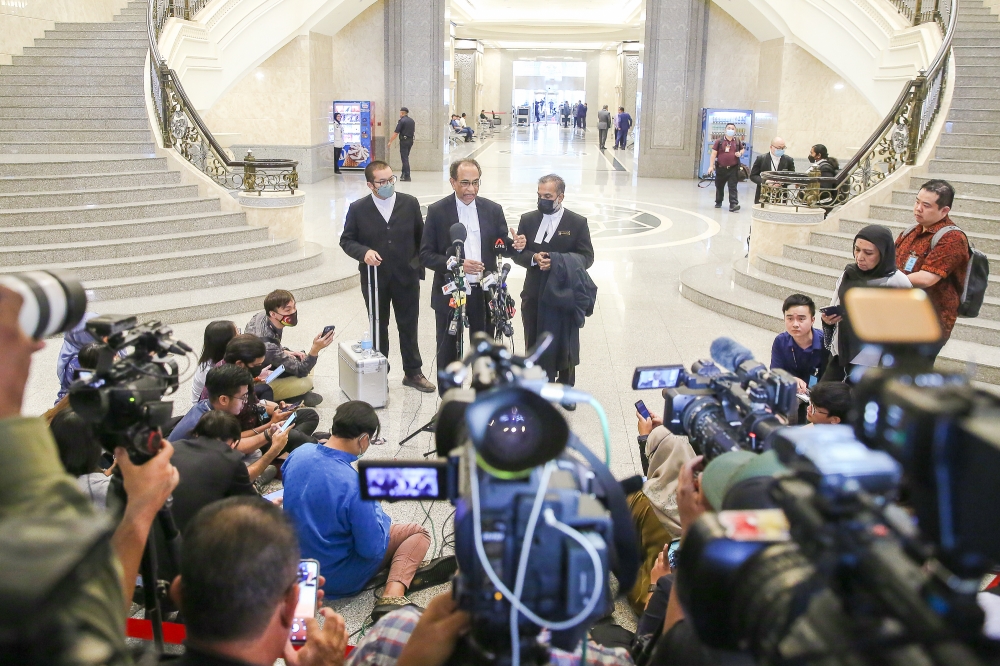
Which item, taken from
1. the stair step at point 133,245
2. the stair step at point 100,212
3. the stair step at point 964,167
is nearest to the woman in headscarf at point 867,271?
the stair step at point 964,167

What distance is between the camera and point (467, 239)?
17.8 feet

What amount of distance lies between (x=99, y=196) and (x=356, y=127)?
9.97 meters

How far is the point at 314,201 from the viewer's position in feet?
46.6

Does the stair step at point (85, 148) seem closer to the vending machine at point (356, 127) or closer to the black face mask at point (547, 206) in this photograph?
the black face mask at point (547, 206)

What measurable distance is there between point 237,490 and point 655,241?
897 centimetres

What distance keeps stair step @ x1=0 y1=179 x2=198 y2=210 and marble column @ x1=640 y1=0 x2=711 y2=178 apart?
12.0m

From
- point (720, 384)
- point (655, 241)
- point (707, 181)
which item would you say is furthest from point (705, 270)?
point (707, 181)

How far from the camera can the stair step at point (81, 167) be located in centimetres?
846

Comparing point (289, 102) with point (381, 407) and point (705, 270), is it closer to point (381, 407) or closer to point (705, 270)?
point (705, 270)

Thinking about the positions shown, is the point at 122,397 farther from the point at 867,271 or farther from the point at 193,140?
the point at 193,140

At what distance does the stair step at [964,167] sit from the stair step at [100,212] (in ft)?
25.1

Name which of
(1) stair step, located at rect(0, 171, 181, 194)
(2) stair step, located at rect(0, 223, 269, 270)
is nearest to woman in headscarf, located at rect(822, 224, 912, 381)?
(2) stair step, located at rect(0, 223, 269, 270)

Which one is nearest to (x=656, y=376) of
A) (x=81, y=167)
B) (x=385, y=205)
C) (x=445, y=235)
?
(x=445, y=235)

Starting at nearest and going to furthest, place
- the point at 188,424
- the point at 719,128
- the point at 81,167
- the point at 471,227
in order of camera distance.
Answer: the point at 188,424
the point at 471,227
the point at 81,167
the point at 719,128
